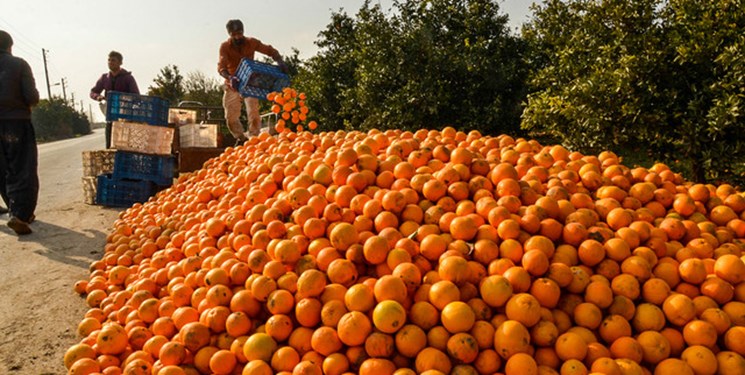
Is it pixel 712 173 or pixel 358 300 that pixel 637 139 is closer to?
pixel 712 173

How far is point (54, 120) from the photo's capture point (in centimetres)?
5031

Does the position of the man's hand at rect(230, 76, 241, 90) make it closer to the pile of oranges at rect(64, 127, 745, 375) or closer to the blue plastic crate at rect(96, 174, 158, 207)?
the blue plastic crate at rect(96, 174, 158, 207)

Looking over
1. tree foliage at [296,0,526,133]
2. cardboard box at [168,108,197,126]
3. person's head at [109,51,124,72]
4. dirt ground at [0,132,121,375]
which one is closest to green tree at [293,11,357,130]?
tree foliage at [296,0,526,133]

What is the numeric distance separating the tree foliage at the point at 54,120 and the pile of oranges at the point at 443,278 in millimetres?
53653

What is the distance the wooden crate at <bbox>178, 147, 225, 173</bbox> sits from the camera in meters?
8.38

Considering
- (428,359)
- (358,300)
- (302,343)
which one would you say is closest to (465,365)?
(428,359)

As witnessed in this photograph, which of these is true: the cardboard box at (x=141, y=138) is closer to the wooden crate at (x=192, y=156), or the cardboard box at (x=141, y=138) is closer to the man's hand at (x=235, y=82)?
the wooden crate at (x=192, y=156)

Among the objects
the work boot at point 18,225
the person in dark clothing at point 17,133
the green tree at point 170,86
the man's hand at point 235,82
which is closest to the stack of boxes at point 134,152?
the man's hand at point 235,82

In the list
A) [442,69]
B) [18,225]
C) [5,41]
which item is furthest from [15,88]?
[442,69]

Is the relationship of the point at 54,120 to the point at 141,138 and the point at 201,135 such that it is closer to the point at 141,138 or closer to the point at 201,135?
the point at 201,135

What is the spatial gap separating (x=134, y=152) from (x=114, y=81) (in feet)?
6.86

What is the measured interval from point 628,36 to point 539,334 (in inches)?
215

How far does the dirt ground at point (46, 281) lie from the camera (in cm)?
287

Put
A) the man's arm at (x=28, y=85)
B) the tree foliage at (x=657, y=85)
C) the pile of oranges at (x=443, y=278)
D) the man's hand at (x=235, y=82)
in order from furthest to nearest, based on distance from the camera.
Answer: the man's hand at (x=235, y=82), the man's arm at (x=28, y=85), the tree foliage at (x=657, y=85), the pile of oranges at (x=443, y=278)
